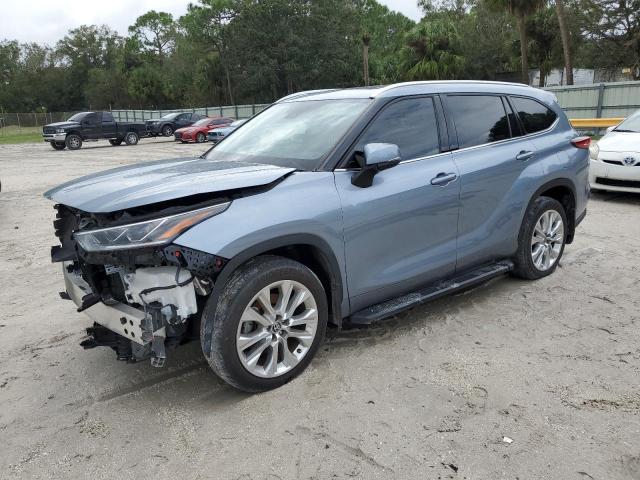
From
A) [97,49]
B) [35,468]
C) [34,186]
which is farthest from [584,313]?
[97,49]

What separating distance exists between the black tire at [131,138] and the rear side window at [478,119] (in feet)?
82.7

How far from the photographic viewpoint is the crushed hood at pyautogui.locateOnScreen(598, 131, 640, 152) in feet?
26.9

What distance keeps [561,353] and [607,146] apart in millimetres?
6139

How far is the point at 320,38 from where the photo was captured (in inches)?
2146

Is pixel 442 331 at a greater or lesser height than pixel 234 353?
lesser

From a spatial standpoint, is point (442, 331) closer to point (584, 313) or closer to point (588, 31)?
point (584, 313)

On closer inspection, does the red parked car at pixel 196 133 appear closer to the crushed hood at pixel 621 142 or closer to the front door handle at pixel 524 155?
the crushed hood at pixel 621 142

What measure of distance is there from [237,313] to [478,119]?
2608 millimetres

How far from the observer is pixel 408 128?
3.87m

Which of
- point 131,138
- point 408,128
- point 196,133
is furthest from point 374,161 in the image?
point 131,138

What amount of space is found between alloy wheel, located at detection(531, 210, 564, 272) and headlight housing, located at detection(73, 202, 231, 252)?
3218 mm

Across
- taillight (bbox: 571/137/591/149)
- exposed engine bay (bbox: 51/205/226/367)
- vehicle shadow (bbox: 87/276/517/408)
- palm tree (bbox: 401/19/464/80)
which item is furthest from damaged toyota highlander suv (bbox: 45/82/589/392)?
palm tree (bbox: 401/19/464/80)

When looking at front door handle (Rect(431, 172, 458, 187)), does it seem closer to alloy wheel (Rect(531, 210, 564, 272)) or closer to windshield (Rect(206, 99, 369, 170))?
windshield (Rect(206, 99, 369, 170))

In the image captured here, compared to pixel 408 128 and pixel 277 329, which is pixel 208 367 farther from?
pixel 408 128
